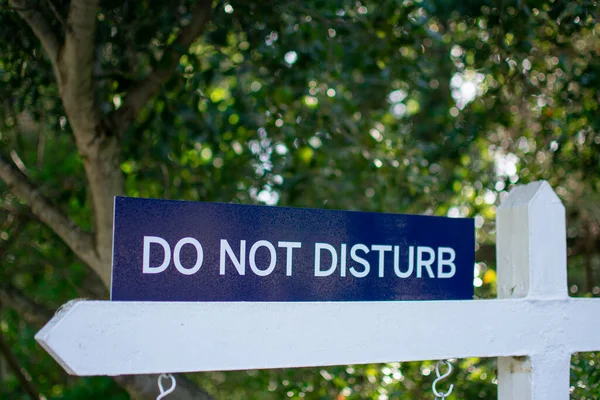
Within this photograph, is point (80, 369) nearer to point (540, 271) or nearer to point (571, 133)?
point (540, 271)

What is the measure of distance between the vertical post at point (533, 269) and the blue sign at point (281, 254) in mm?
110

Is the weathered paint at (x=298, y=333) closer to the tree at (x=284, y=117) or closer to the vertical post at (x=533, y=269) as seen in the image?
the vertical post at (x=533, y=269)

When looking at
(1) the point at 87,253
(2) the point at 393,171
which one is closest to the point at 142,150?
(1) the point at 87,253

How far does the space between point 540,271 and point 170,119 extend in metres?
2.08

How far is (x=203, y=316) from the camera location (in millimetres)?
1458

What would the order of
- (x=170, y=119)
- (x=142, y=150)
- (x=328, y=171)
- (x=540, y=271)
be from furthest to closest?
(x=328, y=171)
(x=142, y=150)
(x=170, y=119)
(x=540, y=271)

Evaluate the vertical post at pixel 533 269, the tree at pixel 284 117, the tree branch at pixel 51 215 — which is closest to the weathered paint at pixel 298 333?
the vertical post at pixel 533 269

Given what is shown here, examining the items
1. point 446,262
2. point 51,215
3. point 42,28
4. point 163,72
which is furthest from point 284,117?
point 446,262

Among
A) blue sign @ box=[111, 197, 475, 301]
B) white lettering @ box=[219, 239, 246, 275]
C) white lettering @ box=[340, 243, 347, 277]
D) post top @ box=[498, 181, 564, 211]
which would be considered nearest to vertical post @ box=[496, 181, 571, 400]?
post top @ box=[498, 181, 564, 211]

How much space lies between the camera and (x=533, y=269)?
1.83m

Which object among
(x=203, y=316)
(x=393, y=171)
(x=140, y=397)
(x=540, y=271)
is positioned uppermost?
(x=393, y=171)

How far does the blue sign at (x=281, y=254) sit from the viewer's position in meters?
1.47

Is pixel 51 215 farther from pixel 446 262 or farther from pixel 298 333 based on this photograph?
pixel 446 262

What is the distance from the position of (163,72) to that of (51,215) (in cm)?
73
